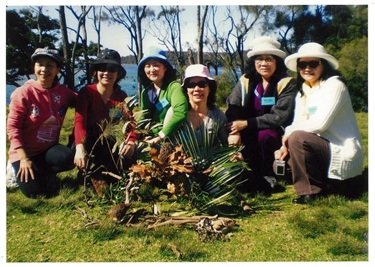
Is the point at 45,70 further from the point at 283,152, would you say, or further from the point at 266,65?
the point at 283,152

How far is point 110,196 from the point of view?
360 centimetres

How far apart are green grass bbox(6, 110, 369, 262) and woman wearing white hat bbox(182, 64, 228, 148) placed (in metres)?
0.75

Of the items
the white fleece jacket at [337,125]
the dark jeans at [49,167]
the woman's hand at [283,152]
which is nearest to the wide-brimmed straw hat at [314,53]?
the white fleece jacket at [337,125]

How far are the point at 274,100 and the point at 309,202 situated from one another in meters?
1.05

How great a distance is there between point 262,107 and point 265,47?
1.95ft

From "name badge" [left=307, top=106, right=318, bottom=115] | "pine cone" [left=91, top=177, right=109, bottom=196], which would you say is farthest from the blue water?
"name badge" [left=307, top=106, right=318, bottom=115]

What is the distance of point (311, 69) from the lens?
3.60 m

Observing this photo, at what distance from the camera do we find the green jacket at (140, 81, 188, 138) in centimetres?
350

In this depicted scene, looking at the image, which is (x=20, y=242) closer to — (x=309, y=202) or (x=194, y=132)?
(x=194, y=132)

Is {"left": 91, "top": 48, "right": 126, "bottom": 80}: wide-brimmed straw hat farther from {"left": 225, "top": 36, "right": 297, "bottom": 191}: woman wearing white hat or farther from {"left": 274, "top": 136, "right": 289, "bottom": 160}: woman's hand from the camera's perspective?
{"left": 274, "top": 136, "right": 289, "bottom": 160}: woman's hand

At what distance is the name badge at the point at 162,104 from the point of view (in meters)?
3.73

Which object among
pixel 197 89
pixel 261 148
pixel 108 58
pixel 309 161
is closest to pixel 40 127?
pixel 108 58
